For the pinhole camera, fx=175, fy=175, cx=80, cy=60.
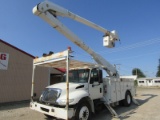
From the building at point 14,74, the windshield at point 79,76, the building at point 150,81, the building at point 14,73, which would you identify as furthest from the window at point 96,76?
the building at point 150,81

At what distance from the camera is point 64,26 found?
29.6 ft

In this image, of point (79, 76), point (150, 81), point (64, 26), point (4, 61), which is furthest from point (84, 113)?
point (150, 81)

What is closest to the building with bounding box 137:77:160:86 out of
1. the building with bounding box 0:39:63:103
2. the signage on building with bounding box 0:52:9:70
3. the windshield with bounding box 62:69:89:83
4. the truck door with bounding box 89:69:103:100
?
the building with bounding box 0:39:63:103

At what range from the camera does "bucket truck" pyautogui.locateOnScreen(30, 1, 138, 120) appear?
7188 millimetres

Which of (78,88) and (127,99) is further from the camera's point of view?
(127,99)

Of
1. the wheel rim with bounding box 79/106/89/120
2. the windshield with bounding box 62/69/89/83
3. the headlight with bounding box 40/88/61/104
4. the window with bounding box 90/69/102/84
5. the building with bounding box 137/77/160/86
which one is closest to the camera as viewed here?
the wheel rim with bounding box 79/106/89/120

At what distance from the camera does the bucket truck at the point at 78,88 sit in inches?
283

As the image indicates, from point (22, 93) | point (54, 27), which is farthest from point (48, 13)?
point (22, 93)

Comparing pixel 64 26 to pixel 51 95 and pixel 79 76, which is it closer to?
pixel 79 76

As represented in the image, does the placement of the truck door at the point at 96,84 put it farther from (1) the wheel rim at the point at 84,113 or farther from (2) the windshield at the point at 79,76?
(1) the wheel rim at the point at 84,113

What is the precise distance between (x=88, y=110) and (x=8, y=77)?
8736 mm

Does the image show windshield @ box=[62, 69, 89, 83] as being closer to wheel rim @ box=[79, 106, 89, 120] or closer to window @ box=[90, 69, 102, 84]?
window @ box=[90, 69, 102, 84]

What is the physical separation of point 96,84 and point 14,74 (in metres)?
8.28

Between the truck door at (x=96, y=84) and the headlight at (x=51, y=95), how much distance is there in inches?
70.2
